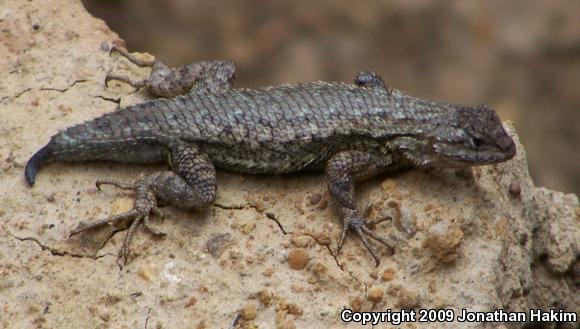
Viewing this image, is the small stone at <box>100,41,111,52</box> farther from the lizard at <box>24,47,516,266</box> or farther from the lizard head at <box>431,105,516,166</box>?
the lizard head at <box>431,105,516,166</box>

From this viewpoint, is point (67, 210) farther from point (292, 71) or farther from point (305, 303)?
point (292, 71)

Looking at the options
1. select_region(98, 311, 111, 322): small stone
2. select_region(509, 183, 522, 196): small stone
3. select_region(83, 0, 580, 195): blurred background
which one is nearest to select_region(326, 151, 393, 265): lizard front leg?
select_region(509, 183, 522, 196): small stone

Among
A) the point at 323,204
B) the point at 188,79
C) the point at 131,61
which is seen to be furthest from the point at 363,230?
the point at 131,61

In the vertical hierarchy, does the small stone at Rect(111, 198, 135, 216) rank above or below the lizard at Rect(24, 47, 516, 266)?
below

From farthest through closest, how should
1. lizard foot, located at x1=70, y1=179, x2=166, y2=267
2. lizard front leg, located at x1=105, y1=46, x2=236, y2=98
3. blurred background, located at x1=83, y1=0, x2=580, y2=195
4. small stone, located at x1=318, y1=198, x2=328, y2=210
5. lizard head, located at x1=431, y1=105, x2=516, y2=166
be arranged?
1. blurred background, located at x1=83, y1=0, x2=580, y2=195
2. lizard front leg, located at x1=105, y1=46, x2=236, y2=98
3. small stone, located at x1=318, y1=198, x2=328, y2=210
4. lizard head, located at x1=431, y1=105, x2=516, y2=166
5. lizard foot, located at x1=70, y1=179, x2=166, y2=267

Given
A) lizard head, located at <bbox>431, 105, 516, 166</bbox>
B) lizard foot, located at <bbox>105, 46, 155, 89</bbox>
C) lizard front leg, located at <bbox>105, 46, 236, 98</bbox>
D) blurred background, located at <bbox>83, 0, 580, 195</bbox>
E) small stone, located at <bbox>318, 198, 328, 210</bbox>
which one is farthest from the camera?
blurred background, located at <bbox>83, 0, 580, 195</bbox>

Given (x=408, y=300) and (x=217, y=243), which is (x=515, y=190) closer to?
(x=408, y=300)
